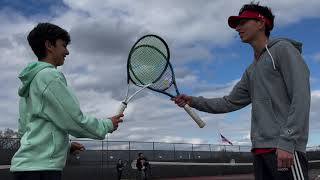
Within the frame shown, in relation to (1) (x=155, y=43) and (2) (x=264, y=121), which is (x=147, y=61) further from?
(2) (x=264, y=121)

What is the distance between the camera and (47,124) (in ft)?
12.5

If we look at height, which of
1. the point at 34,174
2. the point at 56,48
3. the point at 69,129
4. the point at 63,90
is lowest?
the point at 34,174

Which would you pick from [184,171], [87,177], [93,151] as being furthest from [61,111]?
[184,171]

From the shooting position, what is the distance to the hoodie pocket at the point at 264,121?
3.90 meters

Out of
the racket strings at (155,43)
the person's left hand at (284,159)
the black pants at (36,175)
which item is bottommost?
the black pants at (36,175)

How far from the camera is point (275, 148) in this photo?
3834 millimetres

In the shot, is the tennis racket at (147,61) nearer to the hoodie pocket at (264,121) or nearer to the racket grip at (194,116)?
the racket grip at (194,116)

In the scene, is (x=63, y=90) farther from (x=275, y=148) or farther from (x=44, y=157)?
(x=275, y=148)

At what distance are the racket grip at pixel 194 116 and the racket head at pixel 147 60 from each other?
2.16ft

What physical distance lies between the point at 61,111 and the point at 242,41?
1.53 m

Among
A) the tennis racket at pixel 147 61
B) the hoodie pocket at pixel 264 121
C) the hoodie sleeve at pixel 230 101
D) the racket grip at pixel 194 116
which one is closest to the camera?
the hoodie pocket at pixel 264 121

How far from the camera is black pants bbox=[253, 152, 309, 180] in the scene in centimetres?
376

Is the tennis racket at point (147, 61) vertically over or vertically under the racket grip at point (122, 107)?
over

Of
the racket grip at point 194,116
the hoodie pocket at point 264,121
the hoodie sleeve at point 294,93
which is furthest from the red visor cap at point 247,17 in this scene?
the racket grip at point 194,116
